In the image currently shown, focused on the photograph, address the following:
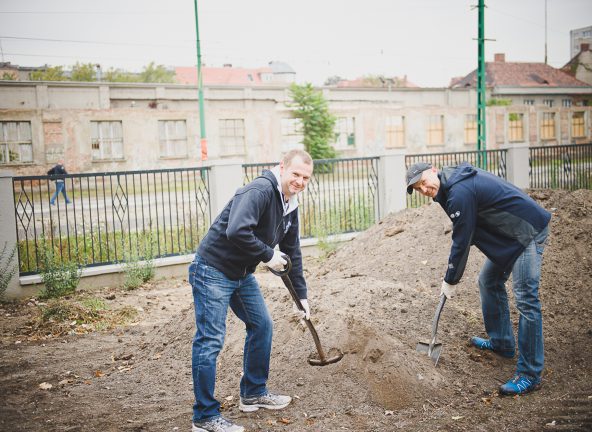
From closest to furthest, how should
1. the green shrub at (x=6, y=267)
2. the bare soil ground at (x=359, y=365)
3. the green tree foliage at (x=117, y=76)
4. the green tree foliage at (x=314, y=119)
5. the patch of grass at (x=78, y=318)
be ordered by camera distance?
the bare soil ground at (x=359, y=365), the patch of grass at (x=78, y=318), the green shrub at (x=6, y=267), the green tree foliage at (x=314, y=119), the green tree foliage at (x=117, y=76)

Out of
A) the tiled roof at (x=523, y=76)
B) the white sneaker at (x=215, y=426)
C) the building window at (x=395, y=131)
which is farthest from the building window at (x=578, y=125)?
the white sneaker at (x=215, y=426)

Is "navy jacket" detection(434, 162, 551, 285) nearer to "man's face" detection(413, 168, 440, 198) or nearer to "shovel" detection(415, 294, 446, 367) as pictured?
"man's face" detection(413, 168, 440, 198)

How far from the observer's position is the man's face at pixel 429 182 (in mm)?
4172

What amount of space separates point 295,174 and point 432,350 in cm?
207

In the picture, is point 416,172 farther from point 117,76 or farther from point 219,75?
point 219,75

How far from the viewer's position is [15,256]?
837cm

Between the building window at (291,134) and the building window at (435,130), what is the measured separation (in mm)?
9589

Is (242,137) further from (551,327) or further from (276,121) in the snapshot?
(551,327)

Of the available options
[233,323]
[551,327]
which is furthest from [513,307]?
[233,323]

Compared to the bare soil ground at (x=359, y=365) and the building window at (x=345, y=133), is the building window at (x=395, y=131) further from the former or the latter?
the bare soil ground at (x=359, y=365)

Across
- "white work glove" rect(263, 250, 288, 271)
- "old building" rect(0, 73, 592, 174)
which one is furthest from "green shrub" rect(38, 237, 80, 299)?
"old building" rect(0, 73, 592, 174)

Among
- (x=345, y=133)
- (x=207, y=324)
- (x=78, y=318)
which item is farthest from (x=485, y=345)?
(x=345, y=133)

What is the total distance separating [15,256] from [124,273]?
5.60 feet

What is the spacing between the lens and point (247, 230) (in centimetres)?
345
